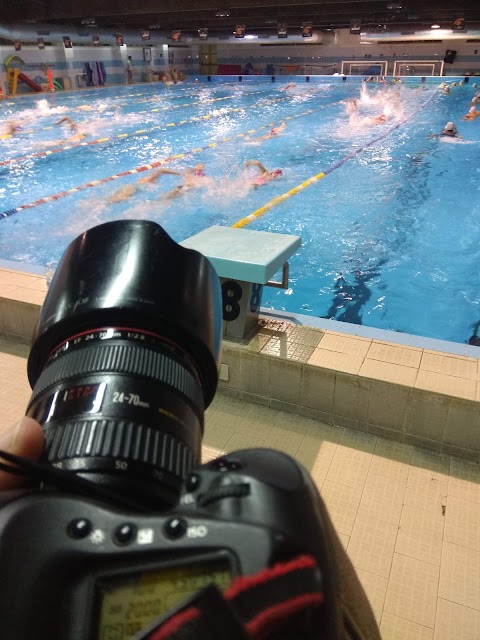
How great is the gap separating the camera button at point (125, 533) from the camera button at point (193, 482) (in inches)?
2.9

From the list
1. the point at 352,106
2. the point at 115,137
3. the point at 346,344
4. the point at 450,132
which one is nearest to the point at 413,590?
the point at 346,344

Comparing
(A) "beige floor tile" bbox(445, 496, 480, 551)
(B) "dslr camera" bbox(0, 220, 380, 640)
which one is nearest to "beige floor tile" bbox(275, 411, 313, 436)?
(A) "beige floor tile" bbox(445, 496, 480, 551)

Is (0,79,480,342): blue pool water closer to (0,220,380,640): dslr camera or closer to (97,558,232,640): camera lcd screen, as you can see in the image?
→ (0,220,380,640): dslr camera

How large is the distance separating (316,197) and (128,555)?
7174 mm

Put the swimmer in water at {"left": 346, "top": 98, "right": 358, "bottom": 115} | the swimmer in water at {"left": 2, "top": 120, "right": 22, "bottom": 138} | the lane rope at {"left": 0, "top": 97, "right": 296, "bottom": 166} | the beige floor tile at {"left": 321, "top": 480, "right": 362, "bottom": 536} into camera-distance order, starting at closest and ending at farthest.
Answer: the beige floor tile at {"left": 321, "top": 480, "right": 362, "bottom": 536}, the lane rope at {"left": 0, "top": 97, "right": 296, "bottom": 166}, the swimmer in water at {"left": 2, "top": 120, "right": 22, "bottom": 138}, the swimmer in water at {"left": 346, "top": 98, "right": 358, "bottom": 115}

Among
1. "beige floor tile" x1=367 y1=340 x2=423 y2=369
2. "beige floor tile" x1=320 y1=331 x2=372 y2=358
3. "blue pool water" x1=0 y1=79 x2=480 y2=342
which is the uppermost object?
"beige floor tile" x1=367 y1=340 x2=423 y2=369

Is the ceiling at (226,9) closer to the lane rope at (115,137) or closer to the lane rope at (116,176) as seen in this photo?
the lane rope at (115,137)

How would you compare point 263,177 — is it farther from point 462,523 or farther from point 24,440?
point 24,440

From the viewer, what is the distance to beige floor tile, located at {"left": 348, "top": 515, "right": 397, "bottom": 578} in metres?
1.91

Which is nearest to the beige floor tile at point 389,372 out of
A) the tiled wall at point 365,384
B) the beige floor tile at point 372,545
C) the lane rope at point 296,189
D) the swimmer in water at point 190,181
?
the tiled wall at point 365,384

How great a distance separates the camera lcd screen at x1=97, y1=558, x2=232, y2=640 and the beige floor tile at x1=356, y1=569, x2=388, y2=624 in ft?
5.27

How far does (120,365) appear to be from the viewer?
743mm

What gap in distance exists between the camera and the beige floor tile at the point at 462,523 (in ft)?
6.54

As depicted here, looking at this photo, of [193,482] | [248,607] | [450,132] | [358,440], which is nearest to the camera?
[248,607]
